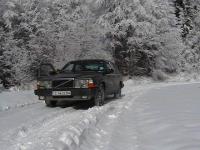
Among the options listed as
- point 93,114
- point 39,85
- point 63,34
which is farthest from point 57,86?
point 63,34

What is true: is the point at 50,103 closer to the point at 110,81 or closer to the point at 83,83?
the point at 83,83

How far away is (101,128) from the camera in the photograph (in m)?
9.20

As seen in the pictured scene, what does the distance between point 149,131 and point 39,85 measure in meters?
5.38

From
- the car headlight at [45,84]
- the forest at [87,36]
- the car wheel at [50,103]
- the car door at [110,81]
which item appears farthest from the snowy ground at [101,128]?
the forest at [87,36]

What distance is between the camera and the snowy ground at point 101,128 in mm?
7371

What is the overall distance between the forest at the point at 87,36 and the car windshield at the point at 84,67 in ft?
42.9

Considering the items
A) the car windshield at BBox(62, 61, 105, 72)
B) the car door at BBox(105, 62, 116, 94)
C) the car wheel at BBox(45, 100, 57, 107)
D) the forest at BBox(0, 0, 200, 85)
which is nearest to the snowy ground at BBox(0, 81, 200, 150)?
Result: the car wheel at BBox(45, 100, 57, 107)

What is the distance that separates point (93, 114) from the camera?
11.0m

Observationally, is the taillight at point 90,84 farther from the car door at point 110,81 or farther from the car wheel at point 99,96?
the car door at point 110,81

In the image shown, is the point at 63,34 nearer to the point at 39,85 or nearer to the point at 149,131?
the point at 39,85

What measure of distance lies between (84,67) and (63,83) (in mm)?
1881

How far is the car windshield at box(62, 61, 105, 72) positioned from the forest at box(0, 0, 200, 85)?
13.1m

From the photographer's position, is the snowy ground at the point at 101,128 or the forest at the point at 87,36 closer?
the snowy ground at the point at 101,128

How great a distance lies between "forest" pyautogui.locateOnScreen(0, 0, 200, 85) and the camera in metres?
28.5
